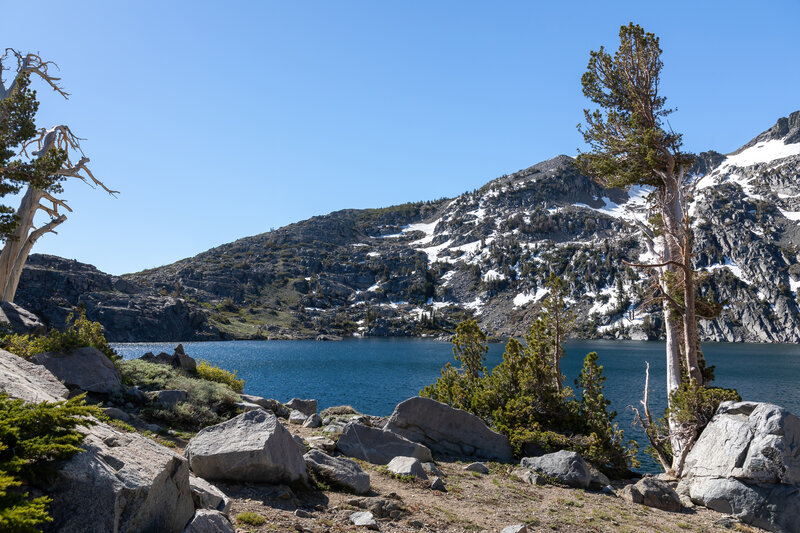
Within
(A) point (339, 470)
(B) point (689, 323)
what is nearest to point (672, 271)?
(B) point (689, 323)

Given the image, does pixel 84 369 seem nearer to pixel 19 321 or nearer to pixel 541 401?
pixel 19 321

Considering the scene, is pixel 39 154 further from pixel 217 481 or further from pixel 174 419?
pixel 217 481

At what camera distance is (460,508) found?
11422 millimetres

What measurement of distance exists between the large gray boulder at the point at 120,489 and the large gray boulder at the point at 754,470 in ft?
49.3

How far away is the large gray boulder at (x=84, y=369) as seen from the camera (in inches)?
591

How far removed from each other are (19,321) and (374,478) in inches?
602

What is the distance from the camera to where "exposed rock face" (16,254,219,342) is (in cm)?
13650

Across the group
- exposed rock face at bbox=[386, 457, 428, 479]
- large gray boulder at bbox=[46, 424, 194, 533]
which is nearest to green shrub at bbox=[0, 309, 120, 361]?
large gray boulder at bbox=[46, 424, 194, 533]

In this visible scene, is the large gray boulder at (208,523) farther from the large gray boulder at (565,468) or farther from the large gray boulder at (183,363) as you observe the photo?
the large gray boulder at (183,363)

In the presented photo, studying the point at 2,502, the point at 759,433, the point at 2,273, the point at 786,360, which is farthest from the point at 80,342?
the point at 786,360

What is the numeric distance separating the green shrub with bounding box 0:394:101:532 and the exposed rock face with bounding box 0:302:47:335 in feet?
50.6

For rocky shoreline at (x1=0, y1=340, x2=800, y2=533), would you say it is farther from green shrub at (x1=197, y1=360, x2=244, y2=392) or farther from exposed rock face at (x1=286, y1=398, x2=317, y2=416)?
green shrub at (x1=197, y1=360, x2=244, y2=392)

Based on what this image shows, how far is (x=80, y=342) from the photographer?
16.4m

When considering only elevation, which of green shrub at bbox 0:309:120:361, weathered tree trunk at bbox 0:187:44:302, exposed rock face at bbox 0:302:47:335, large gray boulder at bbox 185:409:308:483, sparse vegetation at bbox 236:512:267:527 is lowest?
sparse vegetation at bbox 236:512:267:527
